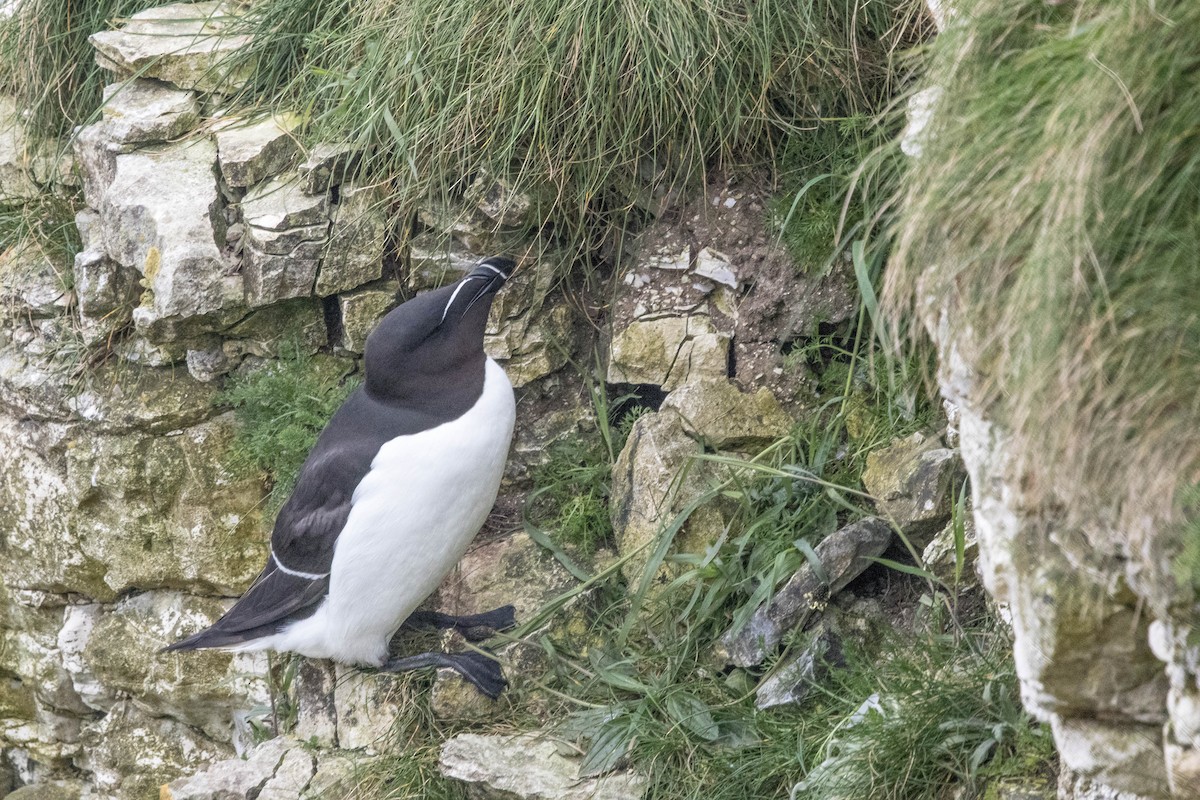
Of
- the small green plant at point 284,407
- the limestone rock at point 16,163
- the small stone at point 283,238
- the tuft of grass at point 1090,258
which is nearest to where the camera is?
the tuft of grass at point 1090,258

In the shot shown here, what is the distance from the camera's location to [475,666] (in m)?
3.48

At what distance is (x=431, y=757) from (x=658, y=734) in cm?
68

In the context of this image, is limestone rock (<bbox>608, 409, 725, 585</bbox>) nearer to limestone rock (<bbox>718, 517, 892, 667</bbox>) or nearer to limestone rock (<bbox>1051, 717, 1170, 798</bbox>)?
limestone rock (<bbox>718, 517, 892, 667</bbox>)

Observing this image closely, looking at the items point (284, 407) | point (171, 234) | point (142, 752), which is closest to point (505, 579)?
point (284, 407)

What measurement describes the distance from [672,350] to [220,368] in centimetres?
152

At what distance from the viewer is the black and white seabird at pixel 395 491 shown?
3.39 m

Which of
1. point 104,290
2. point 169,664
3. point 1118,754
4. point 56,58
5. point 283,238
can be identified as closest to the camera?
point 1118,754

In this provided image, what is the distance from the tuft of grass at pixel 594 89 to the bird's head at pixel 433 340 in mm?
521

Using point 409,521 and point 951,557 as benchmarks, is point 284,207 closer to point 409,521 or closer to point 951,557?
point 409,521

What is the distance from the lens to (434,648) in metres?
3.74

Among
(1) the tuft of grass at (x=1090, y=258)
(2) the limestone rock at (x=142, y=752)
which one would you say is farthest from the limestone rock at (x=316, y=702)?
(1) the tuft of grass at (x=1090, y=258)

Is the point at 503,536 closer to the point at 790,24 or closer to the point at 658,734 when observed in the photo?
the point at 658,734

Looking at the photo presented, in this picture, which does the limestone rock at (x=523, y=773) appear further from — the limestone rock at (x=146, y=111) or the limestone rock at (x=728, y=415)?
the limestone rock at (x=146, y=111)

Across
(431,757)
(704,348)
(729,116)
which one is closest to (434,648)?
(431,757)
